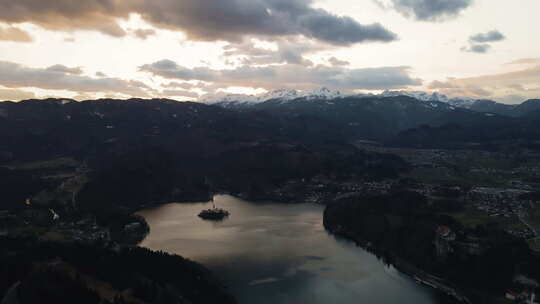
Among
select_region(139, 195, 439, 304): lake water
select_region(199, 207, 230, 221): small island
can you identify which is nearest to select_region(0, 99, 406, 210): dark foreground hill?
select_region(199, 207, 230, 221): small island

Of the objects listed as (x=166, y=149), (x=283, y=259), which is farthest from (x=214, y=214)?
(x=166, y=149)

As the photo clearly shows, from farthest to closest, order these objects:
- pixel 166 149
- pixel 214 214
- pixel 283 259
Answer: pixel 166 149 → pixel 214 214 → pixel 283 259

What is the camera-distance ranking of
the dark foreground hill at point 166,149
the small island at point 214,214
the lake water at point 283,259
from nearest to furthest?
the lake water at point 283,259 < the small island at point 214,214 < the dark foreground hill at point 166,149

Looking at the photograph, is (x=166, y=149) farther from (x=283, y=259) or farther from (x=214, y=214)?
(x=283, y=259)

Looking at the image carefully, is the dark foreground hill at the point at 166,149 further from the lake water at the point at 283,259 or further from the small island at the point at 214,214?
the lake water at the point at 283,259

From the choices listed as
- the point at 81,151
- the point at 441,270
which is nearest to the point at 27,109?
the point at 81,151

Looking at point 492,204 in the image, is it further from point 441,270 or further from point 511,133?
point 511,133

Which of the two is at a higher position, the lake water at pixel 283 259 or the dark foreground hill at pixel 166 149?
the dark foreground hill at pixel 166 149

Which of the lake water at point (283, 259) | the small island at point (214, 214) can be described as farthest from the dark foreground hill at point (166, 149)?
the lake water at point (283, 259)

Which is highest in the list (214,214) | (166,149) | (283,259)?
(166,149)
